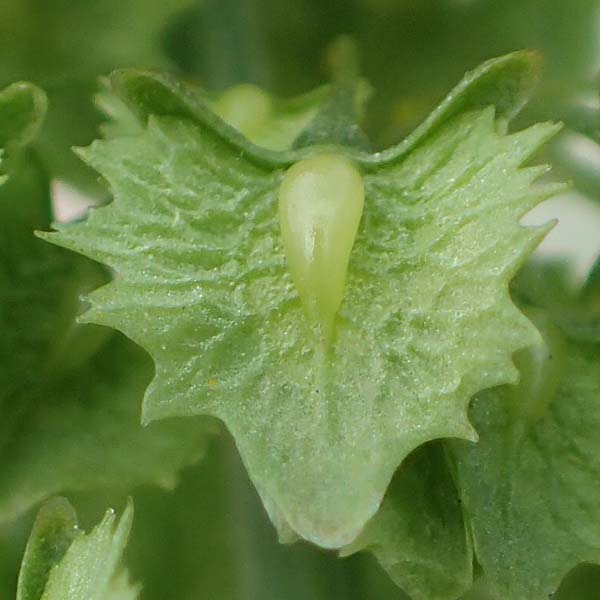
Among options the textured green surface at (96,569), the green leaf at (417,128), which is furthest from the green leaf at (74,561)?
the green leaf at (417,128)

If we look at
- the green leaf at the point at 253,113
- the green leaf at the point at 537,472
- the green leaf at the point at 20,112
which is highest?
the green leaf at the point at 253,113

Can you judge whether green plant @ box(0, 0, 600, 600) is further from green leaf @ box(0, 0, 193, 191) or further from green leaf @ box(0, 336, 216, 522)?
green leaf @ box(0, 0, 193, 191)

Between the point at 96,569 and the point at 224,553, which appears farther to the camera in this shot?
the point at 224,553

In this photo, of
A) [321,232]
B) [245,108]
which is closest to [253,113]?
[245,108]

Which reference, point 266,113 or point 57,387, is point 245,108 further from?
point 57,387

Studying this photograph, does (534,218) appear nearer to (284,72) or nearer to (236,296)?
(284,72)

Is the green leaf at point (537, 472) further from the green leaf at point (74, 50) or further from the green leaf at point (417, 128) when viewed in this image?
the green leaf at point (74, 50)

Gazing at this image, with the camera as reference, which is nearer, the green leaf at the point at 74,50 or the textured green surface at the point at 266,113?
the textured green surface at the point at 266,113

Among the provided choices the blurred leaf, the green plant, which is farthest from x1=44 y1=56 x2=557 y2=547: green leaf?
the blurred leaf
